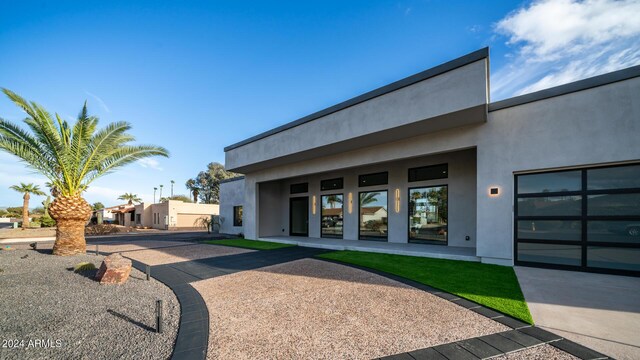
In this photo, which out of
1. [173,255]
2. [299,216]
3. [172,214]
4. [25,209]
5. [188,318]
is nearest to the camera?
[188,318]

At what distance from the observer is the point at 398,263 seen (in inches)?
307

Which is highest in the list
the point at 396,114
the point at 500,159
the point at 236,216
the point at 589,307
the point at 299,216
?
the point at 396,114

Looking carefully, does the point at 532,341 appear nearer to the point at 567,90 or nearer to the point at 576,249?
the point at 576,249

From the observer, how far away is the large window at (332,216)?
535 inches

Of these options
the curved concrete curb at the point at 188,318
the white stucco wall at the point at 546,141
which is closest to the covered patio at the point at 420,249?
the white stucco wall at the point at 546,141

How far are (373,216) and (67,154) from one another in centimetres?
1186

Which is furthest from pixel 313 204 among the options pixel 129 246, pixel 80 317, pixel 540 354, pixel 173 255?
pixel 540 354

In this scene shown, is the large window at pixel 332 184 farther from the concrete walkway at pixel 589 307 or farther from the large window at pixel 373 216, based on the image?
the concrete walkway at pixel 589 307

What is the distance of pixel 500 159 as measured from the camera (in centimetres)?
751

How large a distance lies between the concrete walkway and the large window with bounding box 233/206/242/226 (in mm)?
16810

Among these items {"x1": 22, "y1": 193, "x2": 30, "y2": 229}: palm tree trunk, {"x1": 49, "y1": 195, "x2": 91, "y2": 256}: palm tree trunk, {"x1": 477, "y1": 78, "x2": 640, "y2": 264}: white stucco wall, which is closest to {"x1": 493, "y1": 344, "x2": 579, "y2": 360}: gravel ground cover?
{"x1": 477, "y1": 78, "x2": 640, "y2": 264}: white stucco wall

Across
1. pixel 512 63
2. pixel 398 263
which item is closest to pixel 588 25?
pixel 512 63

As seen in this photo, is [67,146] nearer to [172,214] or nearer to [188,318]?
[188,318]

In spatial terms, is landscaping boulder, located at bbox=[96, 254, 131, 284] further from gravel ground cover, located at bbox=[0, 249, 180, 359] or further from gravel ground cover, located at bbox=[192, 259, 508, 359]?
gravel ground cover, located at bbox=[192, 259, 508, 359]
